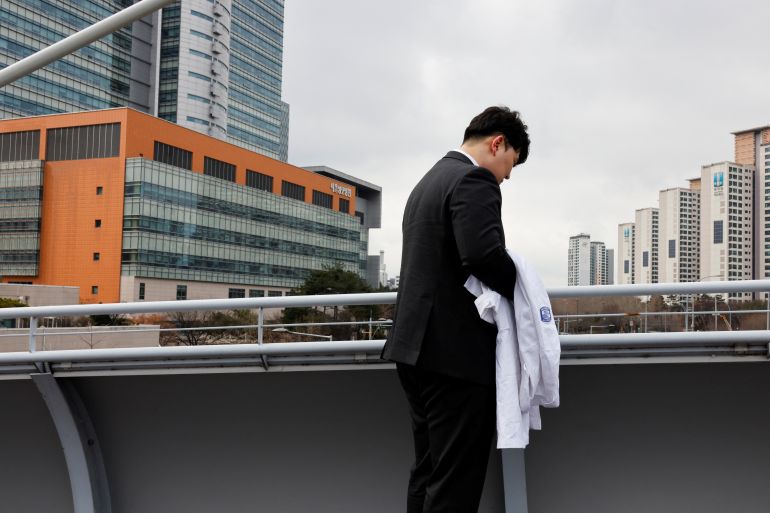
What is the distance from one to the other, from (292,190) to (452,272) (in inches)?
3340

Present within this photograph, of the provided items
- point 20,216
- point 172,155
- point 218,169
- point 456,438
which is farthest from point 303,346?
point 218,169

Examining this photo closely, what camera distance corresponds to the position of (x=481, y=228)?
83.9 inches

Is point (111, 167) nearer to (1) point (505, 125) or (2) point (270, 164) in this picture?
(2) point (270, 164)

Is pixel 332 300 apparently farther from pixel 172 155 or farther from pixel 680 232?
pixel 680 232

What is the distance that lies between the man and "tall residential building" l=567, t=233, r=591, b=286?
454 ft

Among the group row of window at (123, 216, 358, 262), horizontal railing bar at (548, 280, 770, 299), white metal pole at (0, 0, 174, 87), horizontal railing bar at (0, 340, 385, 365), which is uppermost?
row of window at (123, 216, 358, 262)

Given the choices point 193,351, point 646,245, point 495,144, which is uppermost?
point 646,245

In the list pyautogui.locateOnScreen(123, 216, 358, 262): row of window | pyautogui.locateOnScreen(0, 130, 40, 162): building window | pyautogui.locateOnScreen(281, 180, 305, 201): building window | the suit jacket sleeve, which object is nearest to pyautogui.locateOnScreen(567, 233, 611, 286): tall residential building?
pyautogui.locateOnScreen(123, 216, 358, 262): row of window

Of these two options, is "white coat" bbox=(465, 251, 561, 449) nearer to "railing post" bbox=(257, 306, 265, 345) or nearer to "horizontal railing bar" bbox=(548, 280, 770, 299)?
"horizontal railing bar" bbox=(548, 280, 770, 299)

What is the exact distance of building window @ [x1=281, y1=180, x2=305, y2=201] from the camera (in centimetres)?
8406

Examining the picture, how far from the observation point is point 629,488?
3.28 metres

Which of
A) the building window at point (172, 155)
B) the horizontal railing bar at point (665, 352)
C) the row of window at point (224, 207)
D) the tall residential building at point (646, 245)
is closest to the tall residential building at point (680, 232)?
the tall residential building at point (646, 245)

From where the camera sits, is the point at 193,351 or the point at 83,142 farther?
the point at 83,142

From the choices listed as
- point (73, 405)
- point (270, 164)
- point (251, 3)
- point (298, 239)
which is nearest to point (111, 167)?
point (270, 164)
